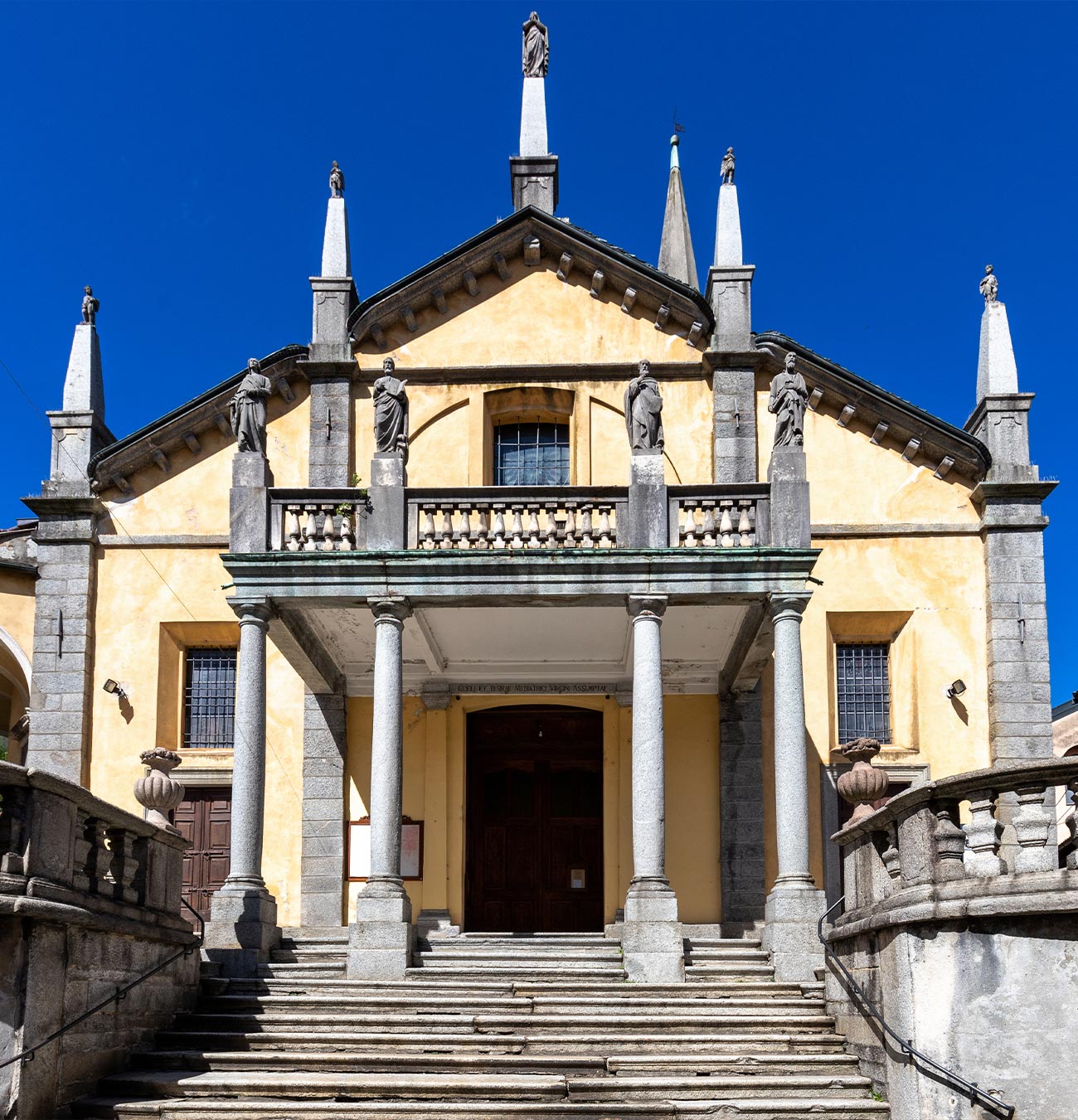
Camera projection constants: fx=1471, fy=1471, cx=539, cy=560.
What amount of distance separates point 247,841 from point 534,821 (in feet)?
18.0

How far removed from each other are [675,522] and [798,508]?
1.46m

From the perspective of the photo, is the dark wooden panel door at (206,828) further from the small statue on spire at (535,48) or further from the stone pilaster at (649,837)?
the small statue on spire at (535,48)

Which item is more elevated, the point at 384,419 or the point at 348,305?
the point at 348,305

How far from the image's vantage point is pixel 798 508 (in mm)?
17422

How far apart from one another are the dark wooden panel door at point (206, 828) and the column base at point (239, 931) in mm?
4275

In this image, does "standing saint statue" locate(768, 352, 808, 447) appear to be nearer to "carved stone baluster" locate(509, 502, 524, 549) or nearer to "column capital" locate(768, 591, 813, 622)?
"column capital" locate(768, 591, 813, 622)

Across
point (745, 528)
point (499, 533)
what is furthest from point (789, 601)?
point (499, 533)

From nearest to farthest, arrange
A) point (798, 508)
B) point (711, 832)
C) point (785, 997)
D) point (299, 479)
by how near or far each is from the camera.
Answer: point (785, 997)
point (798, 508)
point (711, 832)
point (299, 479)

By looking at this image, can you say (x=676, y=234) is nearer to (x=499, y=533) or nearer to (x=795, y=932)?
(x=499, y=533)

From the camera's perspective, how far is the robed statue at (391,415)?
17641 mm

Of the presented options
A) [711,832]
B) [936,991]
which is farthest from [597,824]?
[936,991]

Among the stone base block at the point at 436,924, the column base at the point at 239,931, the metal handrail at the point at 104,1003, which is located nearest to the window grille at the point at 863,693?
the stone base block at the point at 436,924

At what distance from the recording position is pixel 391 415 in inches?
696

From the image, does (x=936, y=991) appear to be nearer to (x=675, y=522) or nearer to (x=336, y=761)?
(x=675, y=522)
